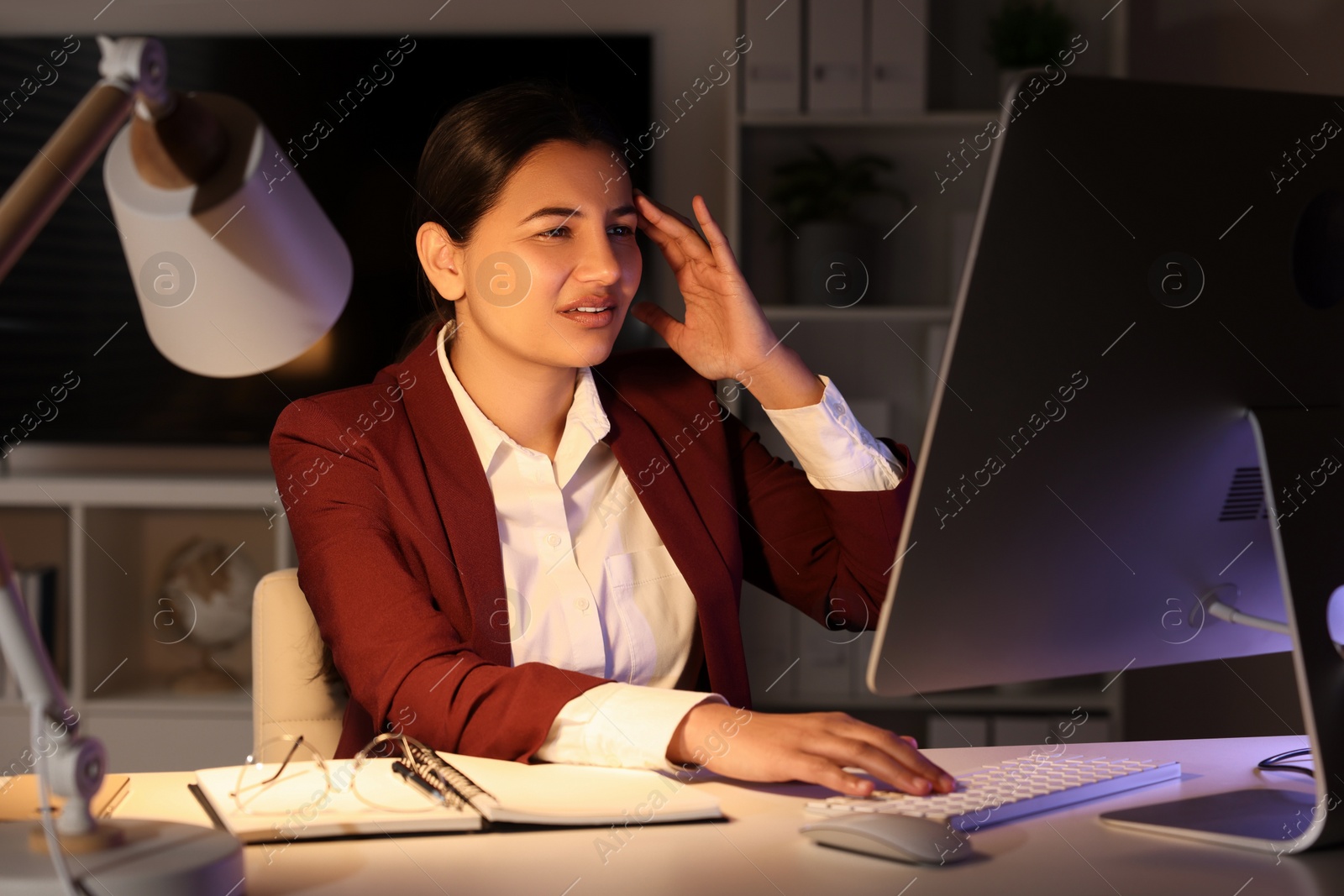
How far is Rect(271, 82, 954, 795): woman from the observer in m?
1.27

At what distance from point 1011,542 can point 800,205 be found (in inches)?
82.9

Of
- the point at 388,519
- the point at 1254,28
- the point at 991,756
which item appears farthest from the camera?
the point at 1254,28

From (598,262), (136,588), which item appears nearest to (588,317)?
(598,262)

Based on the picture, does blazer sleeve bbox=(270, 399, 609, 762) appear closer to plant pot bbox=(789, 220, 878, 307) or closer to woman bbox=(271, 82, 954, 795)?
woman bbox=(271, 82, 954, 795)

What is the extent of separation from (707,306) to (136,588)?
1.94 metres

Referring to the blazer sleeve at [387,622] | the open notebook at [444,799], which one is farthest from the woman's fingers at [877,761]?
the blazer sleeve at [387,622]

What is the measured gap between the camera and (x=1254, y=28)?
2855 millimetres

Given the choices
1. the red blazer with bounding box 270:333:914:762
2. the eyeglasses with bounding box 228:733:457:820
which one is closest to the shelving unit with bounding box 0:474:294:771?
the red blazer with bounding box 270:333:914:762

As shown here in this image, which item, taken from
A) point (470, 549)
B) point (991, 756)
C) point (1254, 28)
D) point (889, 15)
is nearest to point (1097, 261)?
point (991, 756)

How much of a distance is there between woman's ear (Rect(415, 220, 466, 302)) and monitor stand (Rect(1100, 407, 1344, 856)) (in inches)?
38.3

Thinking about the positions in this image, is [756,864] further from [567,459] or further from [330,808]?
[567,459]

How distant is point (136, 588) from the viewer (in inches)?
113

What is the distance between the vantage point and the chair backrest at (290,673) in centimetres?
121

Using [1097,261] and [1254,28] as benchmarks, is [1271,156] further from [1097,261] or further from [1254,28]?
[1254,28]
